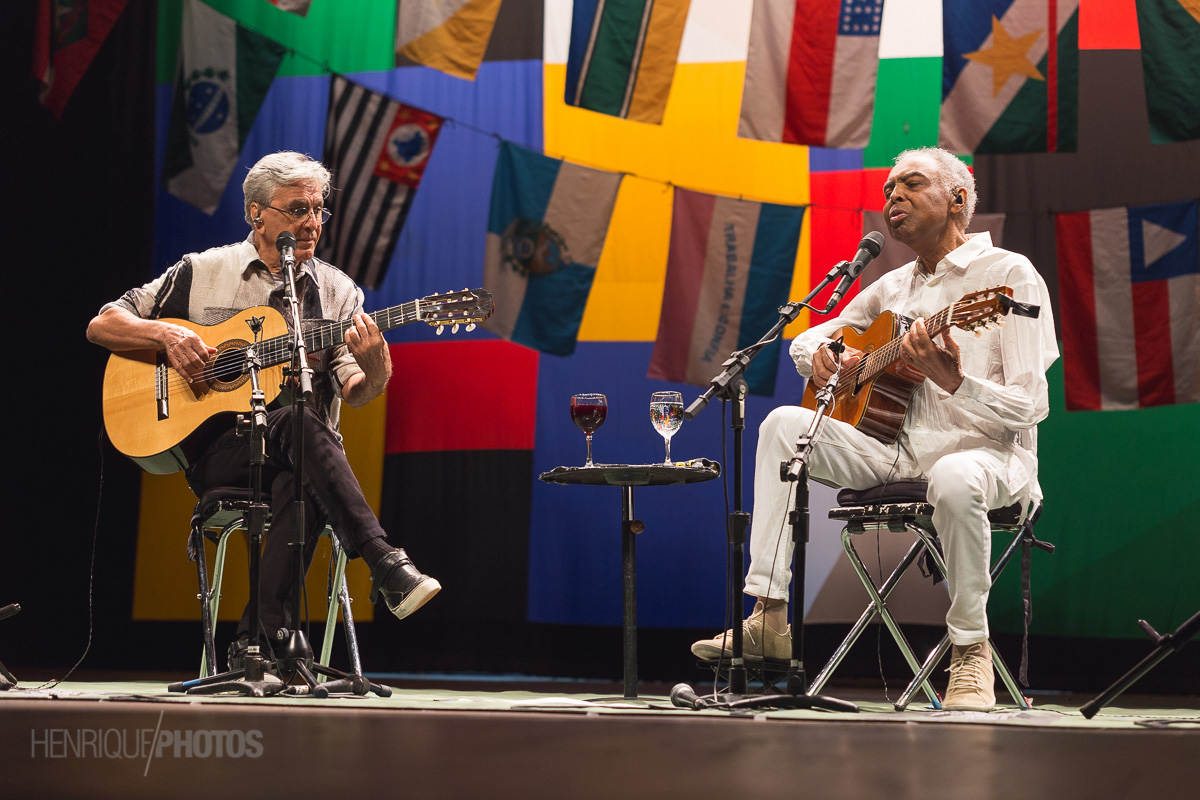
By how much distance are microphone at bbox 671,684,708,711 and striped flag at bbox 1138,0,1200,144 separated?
308 centimetres

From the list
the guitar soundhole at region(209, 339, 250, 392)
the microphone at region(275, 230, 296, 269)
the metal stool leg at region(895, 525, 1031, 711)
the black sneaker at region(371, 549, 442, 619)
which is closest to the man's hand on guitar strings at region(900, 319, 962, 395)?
the metal stool leg at region(895, 525, 1031, 711)

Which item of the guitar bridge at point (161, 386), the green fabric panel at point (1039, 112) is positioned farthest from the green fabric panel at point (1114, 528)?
the guitar bridge at point (161, 386)

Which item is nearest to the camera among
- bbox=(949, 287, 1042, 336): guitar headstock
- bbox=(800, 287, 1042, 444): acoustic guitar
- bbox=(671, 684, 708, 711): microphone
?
bbox=(671, 684, 708, 711): microphone

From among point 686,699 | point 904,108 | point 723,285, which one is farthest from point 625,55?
point 686,699

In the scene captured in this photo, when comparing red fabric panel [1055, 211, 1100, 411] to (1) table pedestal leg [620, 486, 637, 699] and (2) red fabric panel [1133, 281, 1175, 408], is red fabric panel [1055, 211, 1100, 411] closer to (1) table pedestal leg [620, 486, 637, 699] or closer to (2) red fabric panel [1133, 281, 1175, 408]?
(2) red fabric panel [1133, 281, 1175, 408]

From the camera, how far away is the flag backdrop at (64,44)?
4828 mm

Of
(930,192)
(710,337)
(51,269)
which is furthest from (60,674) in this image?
(930,192)

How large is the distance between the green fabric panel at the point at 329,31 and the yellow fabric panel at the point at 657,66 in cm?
111

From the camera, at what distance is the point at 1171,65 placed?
13.8ft

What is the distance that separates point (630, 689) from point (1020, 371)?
141 cm

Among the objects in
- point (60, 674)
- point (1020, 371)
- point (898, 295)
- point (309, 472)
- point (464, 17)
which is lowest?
point (60, 674)

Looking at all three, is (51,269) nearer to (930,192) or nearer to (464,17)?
(464,17)

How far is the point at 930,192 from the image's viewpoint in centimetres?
320

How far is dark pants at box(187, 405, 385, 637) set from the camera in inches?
115
